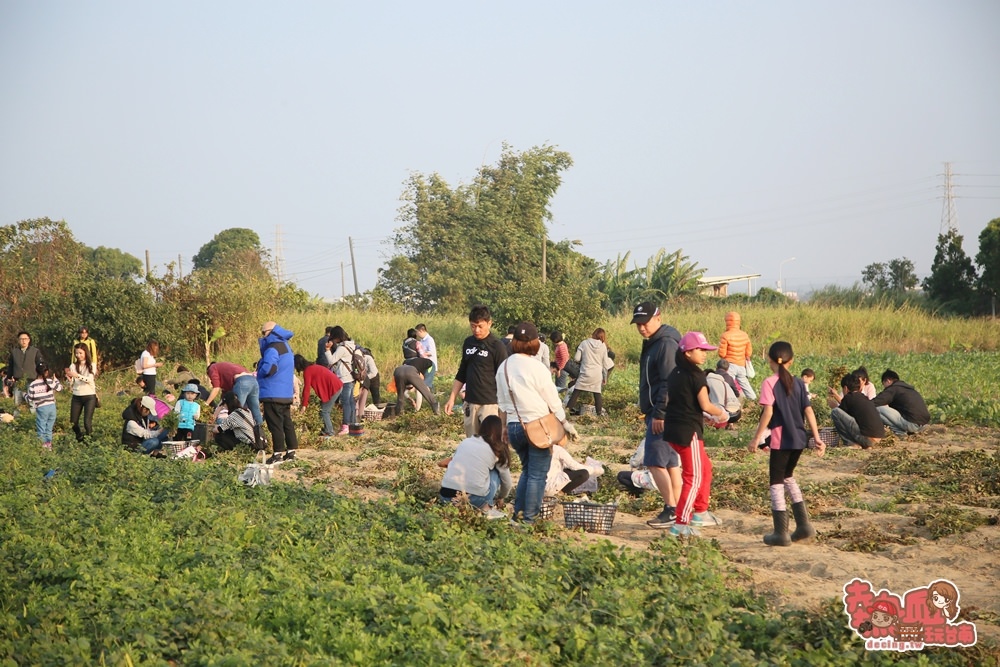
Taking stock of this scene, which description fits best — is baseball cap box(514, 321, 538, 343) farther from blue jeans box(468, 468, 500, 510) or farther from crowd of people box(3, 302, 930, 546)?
blue jeans box(468, 468, 500, 510)

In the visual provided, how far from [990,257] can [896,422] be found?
2815 centimetres

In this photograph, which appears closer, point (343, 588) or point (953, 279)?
point (343, 588)

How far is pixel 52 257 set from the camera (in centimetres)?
2878

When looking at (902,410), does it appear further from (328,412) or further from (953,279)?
(953,279)

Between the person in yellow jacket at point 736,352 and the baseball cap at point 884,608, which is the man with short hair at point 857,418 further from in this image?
the baseball cap at point 884,608

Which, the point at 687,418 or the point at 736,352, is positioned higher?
the point at 736,352

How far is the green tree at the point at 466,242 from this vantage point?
44031 mm

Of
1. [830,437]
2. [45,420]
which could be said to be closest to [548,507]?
[830,437]

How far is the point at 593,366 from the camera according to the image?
16547 mm

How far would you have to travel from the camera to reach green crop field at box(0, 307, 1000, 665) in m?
5.32

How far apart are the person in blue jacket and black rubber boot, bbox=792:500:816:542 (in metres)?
6.67

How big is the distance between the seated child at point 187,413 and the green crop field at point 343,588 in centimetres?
317

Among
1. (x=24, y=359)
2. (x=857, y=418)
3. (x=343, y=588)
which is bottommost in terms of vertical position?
(x=343, y=588)

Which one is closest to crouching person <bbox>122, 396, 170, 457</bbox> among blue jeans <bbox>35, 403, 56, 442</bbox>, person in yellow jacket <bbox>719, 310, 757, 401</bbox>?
blue jeans <bbox>35, 403, 56, 442</bbox>
